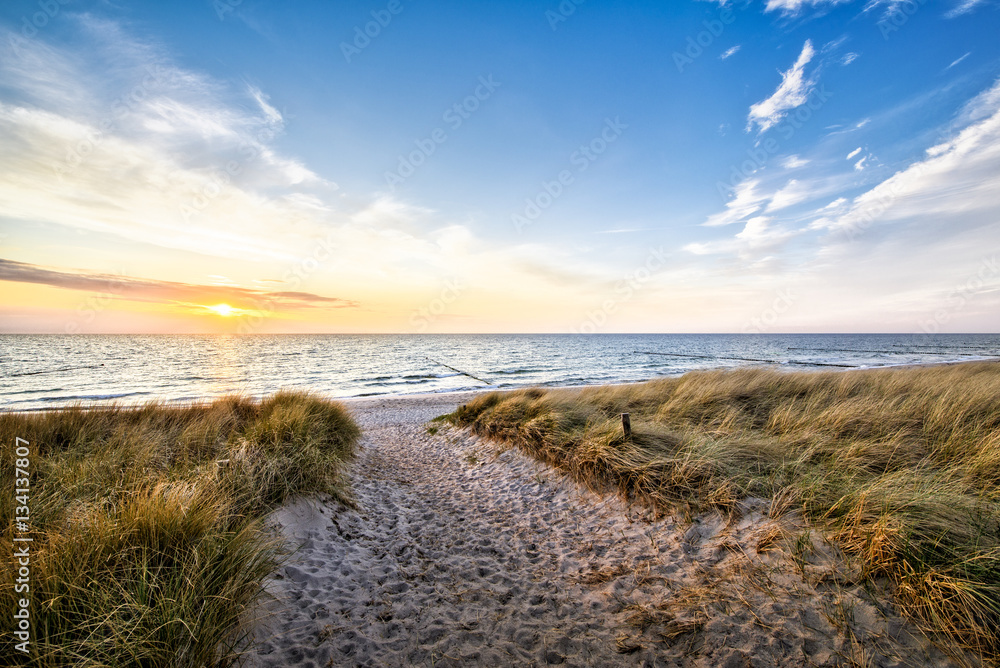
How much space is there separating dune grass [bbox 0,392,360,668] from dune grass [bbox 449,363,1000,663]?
5.05 metres

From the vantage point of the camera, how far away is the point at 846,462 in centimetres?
588

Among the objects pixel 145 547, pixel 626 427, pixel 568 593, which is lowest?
pixel 568 593

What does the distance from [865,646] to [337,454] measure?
28.1 ft

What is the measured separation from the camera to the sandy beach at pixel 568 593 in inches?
136

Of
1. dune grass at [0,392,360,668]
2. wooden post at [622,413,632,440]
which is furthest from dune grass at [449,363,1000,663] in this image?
dune grass at [0,392,360,668]

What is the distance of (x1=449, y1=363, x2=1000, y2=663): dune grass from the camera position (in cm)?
343

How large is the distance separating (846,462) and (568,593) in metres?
4.70

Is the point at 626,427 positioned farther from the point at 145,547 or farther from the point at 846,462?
the point at 145,547

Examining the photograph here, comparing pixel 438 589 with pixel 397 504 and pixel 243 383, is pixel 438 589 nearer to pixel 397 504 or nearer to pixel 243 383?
pixel 397 504

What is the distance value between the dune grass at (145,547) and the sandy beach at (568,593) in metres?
0.50

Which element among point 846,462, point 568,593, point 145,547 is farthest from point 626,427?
point 145,547

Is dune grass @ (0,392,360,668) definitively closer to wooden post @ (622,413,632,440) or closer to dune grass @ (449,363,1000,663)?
dune grass @ (449,363,1000,663)

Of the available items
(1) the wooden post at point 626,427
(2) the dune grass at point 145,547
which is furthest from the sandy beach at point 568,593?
(1) the wooden post at point 626,427

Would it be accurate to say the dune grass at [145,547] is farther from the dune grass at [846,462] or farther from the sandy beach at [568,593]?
the dune grass at [846,462]
